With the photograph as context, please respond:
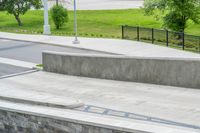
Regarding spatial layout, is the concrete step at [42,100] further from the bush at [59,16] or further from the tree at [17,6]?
the tree at [17,6]

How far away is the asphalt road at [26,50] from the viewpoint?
25.5 meters

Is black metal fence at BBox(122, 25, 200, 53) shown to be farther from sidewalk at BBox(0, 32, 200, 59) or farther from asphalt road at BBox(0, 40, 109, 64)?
asphalt road at BBox(0, 40, 109, 64)

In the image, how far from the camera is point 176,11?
2803cm

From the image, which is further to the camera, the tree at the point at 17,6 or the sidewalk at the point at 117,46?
the tree at the point at 17,6

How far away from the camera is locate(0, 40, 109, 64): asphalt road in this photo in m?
25.5

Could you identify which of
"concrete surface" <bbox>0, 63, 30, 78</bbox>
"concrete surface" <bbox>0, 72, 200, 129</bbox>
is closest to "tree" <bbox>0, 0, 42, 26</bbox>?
"concrete surface" <bbox>0, 63, 30, 78</bbox>

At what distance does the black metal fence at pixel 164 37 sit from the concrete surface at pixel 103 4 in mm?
15807

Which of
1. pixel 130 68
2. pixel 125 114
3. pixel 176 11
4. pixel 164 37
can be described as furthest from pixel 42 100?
pixel 176 11

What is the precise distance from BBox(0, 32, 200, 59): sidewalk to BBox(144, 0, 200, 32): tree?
2.81 m

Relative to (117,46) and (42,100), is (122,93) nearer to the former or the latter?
(42,100)

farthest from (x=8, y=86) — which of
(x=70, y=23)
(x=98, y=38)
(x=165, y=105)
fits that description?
(x=70, y=23)

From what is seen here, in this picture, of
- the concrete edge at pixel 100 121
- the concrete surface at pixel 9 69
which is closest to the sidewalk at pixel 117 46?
the concrete surface at pixel 9 69

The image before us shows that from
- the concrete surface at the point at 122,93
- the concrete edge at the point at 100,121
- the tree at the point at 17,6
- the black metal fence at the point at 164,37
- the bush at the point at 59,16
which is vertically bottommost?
the concrete surface at the point at 122,93

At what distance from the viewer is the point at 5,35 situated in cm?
3384
